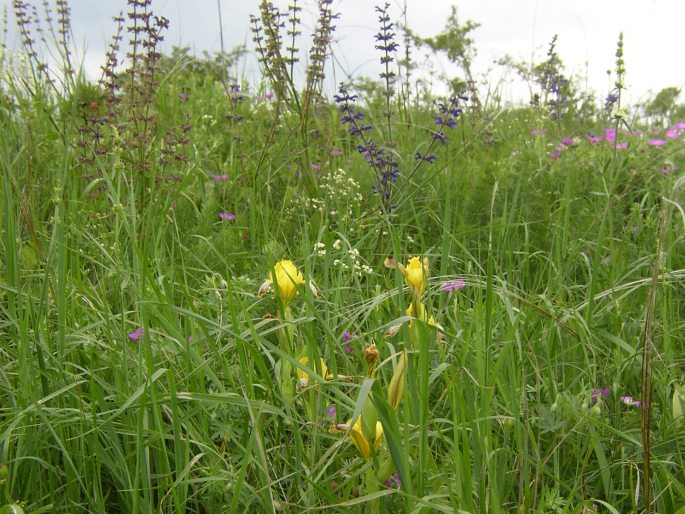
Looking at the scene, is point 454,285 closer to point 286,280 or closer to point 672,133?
point 286,280

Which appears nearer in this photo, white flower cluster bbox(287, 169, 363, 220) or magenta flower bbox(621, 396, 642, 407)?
magenta flower bbox(621, 396, 642, 407)

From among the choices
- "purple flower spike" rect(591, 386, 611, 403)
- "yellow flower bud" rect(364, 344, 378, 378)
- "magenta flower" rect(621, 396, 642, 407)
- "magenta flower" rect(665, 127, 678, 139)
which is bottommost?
"magenta flower" rect(621, 396, 642, 407)

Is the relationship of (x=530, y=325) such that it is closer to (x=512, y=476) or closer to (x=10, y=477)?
(x=512, y=476)

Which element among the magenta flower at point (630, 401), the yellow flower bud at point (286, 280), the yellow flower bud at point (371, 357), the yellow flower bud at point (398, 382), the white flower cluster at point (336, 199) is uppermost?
the white flower cluster at point (336, 199)

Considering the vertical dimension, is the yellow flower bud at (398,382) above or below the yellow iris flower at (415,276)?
below

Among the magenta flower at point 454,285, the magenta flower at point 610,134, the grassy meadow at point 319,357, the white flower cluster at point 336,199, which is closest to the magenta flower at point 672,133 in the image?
the magenta flower at point 610,134

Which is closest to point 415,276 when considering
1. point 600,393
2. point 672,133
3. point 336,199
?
point 600,393

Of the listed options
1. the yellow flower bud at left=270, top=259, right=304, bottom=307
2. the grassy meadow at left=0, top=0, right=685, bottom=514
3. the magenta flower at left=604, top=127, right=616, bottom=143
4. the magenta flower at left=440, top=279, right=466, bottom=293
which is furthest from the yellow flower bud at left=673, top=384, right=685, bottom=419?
the magenta flower at left=604, top=127, right=616, bottom=143

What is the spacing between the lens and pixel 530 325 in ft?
7.01

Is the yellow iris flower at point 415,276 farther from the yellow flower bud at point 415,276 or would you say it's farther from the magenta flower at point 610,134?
the magenta flower at point 610,134

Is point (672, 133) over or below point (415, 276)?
over

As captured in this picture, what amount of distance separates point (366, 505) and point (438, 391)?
1.85 ft

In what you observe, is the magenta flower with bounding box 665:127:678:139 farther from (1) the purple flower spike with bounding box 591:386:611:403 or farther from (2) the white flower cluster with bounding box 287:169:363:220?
(1) the purple flower spike with bounding box 591:386:611:403

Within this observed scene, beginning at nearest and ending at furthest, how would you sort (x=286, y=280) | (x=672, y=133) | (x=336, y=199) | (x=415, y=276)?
1. (x=415, y=276)
2. (x=286, y=280)
3. (x=336, y=199)
4. (x=672, y=133)
